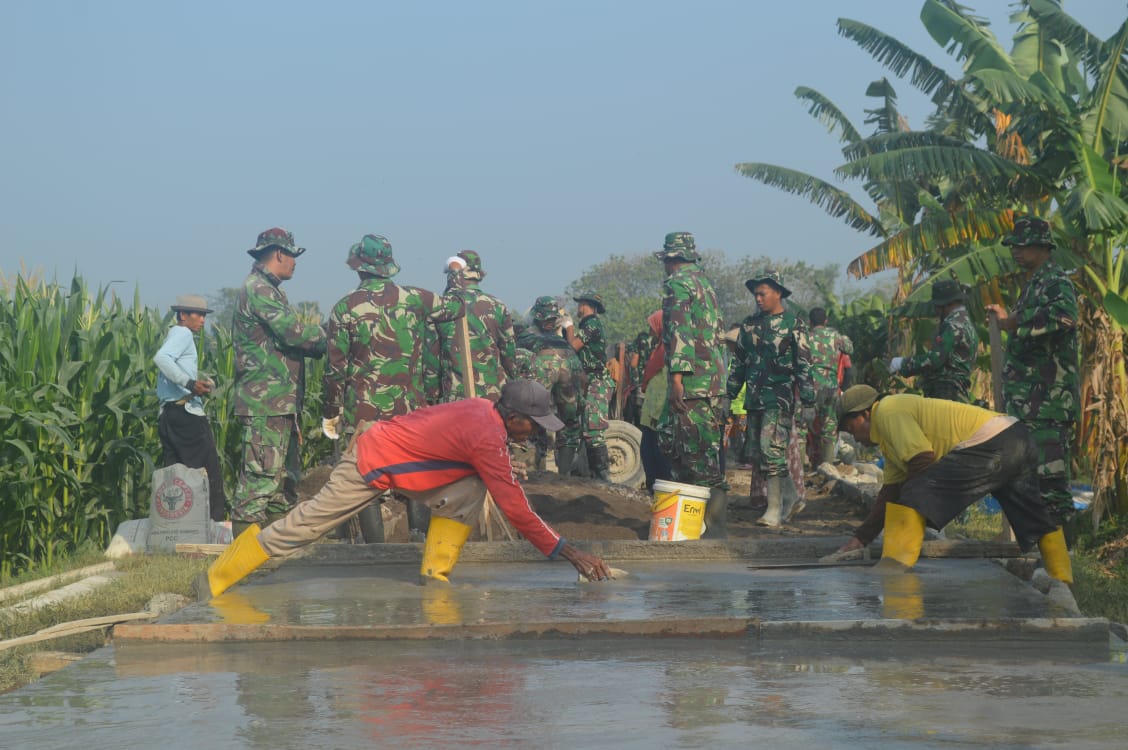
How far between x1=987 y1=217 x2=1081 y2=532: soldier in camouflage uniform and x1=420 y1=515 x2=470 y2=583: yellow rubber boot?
12.3ft

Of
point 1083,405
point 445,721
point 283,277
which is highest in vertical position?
point 283,277

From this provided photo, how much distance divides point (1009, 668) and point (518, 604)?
97.8 inches

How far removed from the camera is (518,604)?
6750mm

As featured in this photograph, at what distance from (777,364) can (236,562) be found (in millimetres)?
6163

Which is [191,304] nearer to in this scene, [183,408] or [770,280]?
[183,408]

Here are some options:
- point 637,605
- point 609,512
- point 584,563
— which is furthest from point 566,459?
point 637,605

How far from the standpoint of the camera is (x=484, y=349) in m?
13.3

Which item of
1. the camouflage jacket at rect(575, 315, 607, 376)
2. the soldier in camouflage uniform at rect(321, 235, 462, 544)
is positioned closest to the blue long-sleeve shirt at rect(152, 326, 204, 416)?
the soldier in camouflage uniform at rect(321, 235, 462, 544)

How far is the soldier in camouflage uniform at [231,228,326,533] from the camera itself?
35.0 ft

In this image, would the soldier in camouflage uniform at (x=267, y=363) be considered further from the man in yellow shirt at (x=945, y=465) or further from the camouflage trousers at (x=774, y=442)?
the man in yellow shirt at (x=945, y=465)

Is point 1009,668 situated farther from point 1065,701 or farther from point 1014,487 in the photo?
point 1014,487

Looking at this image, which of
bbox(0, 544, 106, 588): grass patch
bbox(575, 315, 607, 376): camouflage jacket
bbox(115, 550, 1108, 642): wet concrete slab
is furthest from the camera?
bbox(575, 315, 607, 376): camouflage jacket

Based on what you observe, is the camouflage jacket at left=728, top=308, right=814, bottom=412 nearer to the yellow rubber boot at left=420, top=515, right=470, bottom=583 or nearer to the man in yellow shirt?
the man in yellow shirt

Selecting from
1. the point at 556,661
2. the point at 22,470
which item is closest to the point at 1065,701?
the point at 556,661
